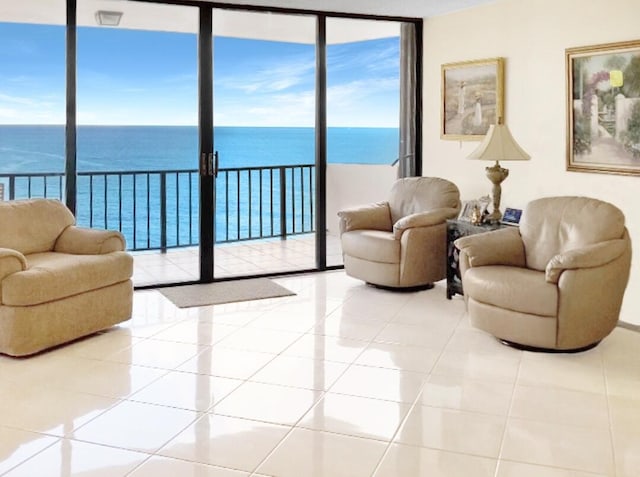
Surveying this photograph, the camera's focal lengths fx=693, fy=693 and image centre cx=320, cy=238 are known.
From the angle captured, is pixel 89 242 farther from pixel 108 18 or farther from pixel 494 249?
pixel 494 249

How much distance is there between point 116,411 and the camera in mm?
3195

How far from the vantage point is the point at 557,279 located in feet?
13.0

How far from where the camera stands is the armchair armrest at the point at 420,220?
5.45 m

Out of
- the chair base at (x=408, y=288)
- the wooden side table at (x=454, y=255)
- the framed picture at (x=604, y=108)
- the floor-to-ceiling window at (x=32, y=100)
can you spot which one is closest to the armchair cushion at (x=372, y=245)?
the chair base at (x=408, y=288)

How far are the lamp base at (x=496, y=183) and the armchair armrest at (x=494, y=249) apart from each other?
26.1 inches

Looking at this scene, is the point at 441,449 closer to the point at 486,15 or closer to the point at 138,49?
the point at 486,15

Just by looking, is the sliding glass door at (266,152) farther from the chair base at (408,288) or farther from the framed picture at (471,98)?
the framed picture at (471,98)

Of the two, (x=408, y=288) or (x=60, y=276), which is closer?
(x=60, y=276)

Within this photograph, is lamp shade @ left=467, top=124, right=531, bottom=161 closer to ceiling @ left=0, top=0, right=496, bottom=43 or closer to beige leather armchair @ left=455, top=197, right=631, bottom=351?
beige leather armchair @ left=455, top=197, right=631, bottom=351

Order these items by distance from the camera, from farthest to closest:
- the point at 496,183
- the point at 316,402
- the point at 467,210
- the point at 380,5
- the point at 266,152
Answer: the point at 266,152 < the point at 380,5 < the point at 467,210 < the point at 496,183 < the point at 316,402

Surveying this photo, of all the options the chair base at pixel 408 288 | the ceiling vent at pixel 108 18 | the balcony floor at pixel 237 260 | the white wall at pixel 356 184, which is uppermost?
the ceiling vent at pixel 108 18

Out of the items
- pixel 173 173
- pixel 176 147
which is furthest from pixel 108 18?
pixel 176 147

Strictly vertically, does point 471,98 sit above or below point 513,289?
above

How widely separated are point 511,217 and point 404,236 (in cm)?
84
